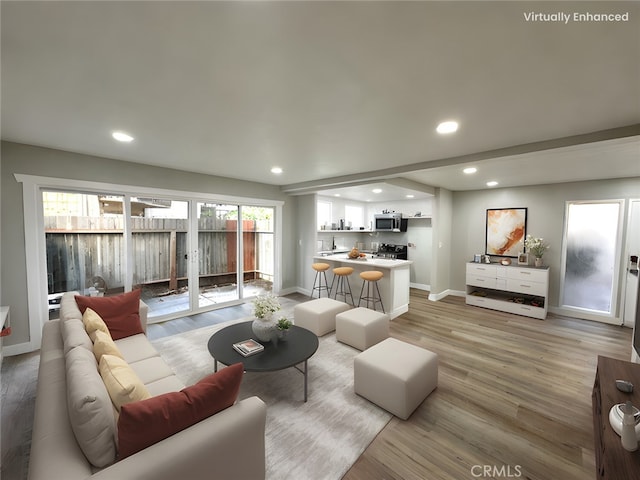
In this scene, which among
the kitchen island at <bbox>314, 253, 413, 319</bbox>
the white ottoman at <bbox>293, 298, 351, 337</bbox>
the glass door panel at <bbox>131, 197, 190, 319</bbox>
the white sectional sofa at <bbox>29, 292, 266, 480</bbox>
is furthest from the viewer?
the kitchen island at <bbox>314, 253, 413, 319</bbox>

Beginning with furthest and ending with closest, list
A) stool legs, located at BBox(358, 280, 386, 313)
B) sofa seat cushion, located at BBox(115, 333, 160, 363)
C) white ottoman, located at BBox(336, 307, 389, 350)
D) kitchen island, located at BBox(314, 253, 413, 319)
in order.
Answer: stool legs, located at BBox(358, 280, 386, 313), kitchen island, located at BBox(314, 253, 413, 319), white ottoman, located at BBox(336, 307, 389, 350), sofa seat cushion, located at BBox(115, 333, 160, 363)

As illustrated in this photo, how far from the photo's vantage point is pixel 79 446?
1.08 metres

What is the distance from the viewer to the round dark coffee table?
219 cm

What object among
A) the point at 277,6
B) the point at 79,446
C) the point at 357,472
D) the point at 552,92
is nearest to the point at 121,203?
the point at 79,446

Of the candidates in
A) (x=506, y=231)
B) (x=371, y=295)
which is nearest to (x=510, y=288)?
(x=506, y=231)

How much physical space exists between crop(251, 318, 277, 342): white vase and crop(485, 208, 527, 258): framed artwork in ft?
16.6

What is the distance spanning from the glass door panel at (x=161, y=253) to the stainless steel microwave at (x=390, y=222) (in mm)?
4533

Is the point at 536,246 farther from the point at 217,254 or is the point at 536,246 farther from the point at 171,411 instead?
the point at 217,254

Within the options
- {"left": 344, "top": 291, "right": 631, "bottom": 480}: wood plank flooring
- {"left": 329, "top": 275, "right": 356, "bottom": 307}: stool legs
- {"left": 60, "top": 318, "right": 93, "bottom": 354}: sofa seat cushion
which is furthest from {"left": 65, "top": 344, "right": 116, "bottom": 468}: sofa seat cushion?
{"left": 329, "top": 275, "right": 356, "bottom": 307}: stool legs

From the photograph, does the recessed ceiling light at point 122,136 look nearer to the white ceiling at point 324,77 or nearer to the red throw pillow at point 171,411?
the white ceiling at point 324,77

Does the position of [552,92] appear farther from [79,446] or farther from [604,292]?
[604,292]

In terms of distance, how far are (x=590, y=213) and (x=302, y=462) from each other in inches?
233

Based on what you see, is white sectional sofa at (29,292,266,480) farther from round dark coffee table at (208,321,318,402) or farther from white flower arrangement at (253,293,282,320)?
white flower arrangement at (253,293,282,320)

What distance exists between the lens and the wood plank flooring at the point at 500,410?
1714 mm
